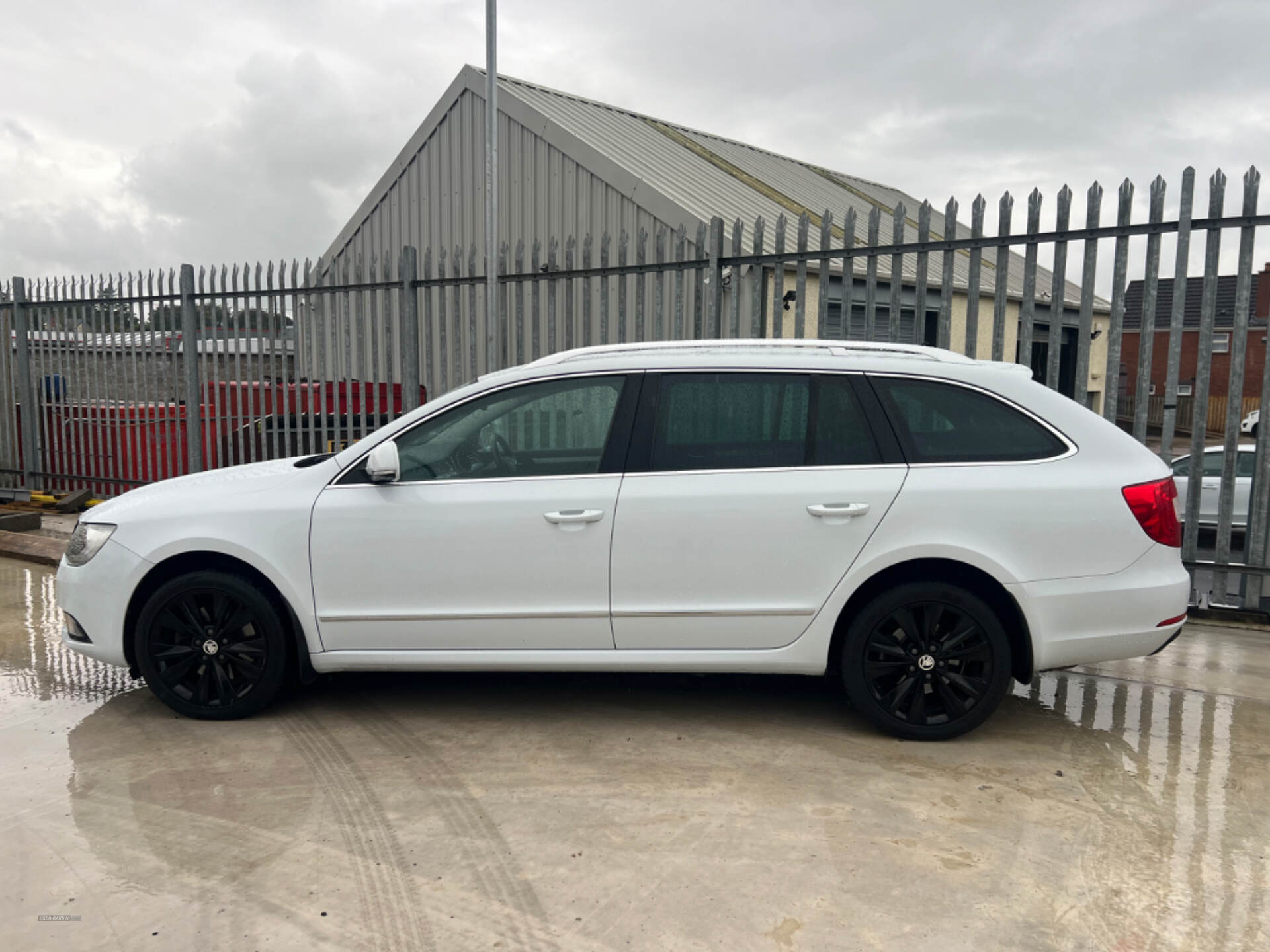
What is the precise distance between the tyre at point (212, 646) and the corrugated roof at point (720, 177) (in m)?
8.50

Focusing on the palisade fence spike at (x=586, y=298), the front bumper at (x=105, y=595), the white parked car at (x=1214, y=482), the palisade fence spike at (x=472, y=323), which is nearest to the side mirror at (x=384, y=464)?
the front bumper at (x=105, y=595)

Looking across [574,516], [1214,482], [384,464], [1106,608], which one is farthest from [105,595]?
[1214,482]

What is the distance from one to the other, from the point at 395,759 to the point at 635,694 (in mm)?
1252

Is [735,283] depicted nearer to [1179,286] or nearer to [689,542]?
[1179,286]

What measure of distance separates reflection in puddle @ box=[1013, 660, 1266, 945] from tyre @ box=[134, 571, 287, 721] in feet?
11.1

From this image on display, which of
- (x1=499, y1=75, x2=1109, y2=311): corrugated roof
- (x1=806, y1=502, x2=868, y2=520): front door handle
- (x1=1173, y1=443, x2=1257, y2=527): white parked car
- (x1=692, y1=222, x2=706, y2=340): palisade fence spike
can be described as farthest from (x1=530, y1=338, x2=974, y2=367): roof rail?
(x1=499, y1=75, x2=1109, y2=311): corrugated roof

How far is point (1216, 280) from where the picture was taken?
564 centimetres

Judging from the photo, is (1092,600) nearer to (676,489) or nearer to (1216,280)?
(676,489)

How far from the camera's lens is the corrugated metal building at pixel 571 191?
1417 cm

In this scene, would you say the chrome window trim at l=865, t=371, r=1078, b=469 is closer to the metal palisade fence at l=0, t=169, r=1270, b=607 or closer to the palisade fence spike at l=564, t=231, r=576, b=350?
the metal palisade fence at l=0, t=169, r=1270, b=607

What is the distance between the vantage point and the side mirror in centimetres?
411

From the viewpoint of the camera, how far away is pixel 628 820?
342cm

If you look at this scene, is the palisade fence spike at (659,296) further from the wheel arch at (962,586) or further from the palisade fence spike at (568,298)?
the wheel arch at (962,586)

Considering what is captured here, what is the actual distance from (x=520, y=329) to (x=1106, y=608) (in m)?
5.34
